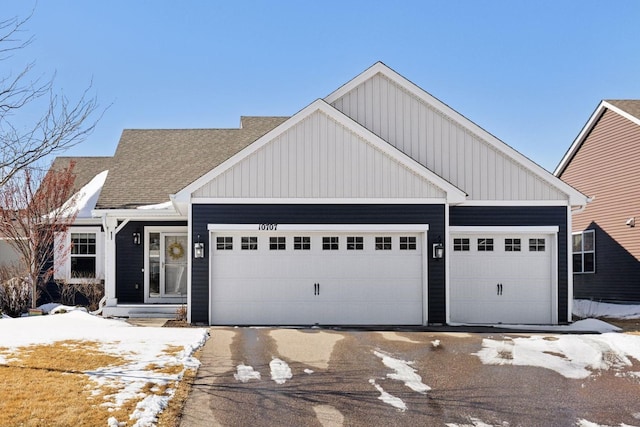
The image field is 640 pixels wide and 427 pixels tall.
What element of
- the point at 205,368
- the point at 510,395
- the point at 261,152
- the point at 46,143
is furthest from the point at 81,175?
the point at 510,395

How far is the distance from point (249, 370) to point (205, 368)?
2.18 feet

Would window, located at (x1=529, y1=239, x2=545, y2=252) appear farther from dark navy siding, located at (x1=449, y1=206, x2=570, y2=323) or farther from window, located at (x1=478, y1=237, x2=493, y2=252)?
window, located at (x1=478, y1=237, x2=493, y2=252)

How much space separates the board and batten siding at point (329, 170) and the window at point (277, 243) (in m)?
1.04

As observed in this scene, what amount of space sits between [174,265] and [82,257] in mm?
2954

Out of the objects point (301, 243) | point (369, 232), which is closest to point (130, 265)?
point (301, 243)

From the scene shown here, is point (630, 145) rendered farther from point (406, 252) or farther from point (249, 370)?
point (249, 370)

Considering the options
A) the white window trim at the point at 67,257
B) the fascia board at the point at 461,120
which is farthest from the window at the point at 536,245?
the white window trim at the point at 67,257

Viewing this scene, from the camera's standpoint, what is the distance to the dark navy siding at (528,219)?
15625 millimetres

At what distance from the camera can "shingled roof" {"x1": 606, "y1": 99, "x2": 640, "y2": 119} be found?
20.2 m

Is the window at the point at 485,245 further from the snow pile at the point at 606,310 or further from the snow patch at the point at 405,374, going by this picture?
the snow patch at the point at 405,374

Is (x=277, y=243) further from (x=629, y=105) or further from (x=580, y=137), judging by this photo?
(x=580, y=137)

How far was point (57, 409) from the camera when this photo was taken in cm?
674

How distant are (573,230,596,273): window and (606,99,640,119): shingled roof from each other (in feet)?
14.3


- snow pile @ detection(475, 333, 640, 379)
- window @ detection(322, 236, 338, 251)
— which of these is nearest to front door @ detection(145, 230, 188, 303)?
window @ detection(322, 236, 338, 251)
